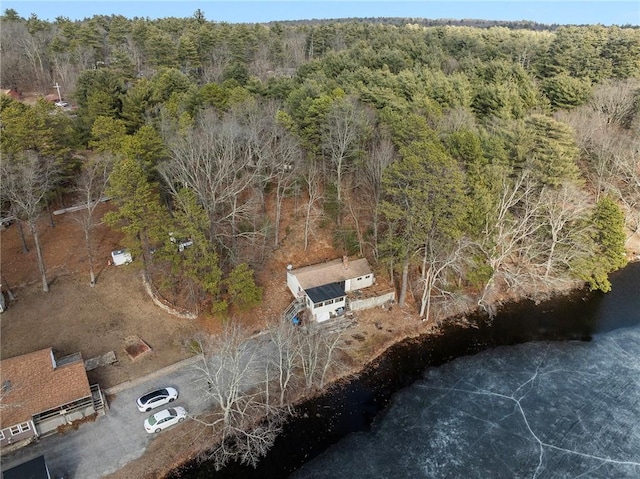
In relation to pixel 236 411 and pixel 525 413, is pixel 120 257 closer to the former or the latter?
pixel 236 411

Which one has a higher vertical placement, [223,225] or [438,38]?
[438,38]

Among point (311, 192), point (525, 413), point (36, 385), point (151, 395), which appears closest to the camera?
point (36, 385)

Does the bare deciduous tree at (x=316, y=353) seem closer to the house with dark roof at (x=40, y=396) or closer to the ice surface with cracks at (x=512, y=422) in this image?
the ice surface with cracks at (x=512, y=422)

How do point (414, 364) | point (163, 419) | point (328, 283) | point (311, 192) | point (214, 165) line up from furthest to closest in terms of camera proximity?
point (311, 192) → point (214, 165) → point (328, 283) → point (414, 364) → point (163, 419)

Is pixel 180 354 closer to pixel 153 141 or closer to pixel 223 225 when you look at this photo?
pixel 223 225

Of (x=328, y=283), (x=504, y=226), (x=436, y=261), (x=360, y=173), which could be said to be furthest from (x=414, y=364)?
(x=360, y=173)

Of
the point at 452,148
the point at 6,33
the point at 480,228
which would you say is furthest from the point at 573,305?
the point at 6,33
